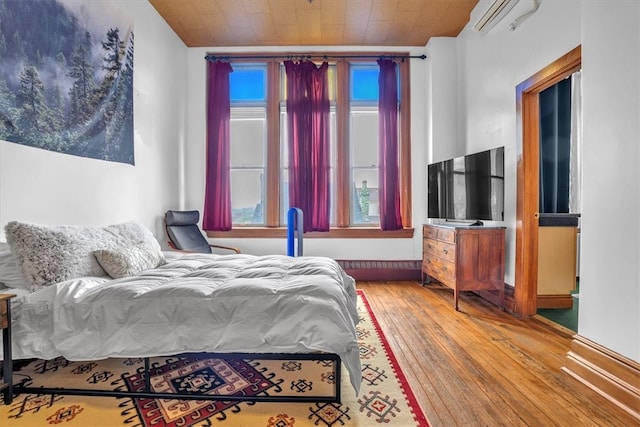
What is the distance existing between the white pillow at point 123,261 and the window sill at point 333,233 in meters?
2.26

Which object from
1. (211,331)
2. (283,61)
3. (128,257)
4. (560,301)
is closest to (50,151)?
(128,257)

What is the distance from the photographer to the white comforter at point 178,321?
1.67m

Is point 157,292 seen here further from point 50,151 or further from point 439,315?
point 439,315

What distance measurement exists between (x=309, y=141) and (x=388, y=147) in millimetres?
1012

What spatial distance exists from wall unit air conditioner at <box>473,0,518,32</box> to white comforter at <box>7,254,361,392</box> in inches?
112

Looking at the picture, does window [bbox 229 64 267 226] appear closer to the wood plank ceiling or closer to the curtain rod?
the curtain rod

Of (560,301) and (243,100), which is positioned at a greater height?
(243,100)

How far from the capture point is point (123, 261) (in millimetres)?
2221

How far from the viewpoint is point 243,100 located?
4.84 meters

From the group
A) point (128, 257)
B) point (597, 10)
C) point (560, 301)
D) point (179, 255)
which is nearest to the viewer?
point (597, 10)

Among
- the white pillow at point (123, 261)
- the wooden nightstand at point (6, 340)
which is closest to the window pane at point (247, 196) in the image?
the white pillow at point (123, 261)

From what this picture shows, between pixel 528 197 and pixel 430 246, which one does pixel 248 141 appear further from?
pixel 528 197

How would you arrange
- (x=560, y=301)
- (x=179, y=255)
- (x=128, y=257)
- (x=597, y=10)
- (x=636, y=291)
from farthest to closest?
(x=560, y=301) < (x=179, y=255) < (x=128, y=257) < (x=597, y=10) < (x=636, y=291)

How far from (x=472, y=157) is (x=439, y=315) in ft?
5.24
